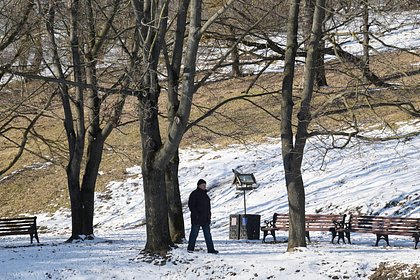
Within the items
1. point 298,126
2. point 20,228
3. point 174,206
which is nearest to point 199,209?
point 174,206

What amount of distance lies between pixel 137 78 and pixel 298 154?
3815mm

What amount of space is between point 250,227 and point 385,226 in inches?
167

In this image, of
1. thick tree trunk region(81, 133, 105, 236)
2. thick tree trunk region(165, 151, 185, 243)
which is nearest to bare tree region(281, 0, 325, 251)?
thick tree trunk region(165, 151, 185, 243)

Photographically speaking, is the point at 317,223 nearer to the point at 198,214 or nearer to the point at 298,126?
→ the point at 198,214

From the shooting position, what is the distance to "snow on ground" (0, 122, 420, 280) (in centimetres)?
1465

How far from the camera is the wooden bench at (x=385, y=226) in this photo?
1762cm

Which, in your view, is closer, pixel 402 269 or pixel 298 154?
pixel 402 269

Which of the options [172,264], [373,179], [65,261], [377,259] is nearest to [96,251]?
[65,261]

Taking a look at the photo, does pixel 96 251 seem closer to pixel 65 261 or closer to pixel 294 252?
pixel 65 261

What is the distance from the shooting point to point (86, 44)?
21750mm

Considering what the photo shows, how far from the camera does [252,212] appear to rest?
25.1 metres

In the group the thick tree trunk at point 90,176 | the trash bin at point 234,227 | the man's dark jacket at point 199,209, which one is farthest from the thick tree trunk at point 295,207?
the thick tree trunk at point 90,176

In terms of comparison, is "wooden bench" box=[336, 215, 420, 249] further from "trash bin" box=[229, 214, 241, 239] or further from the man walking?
the man walking

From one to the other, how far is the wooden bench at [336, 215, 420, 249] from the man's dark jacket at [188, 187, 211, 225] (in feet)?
13.7
